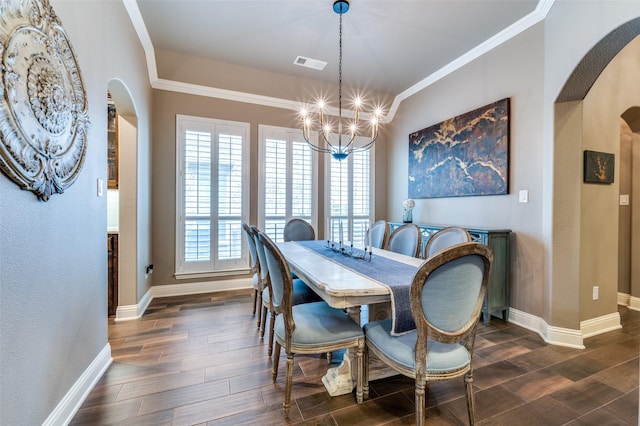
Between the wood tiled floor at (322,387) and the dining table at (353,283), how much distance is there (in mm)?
160

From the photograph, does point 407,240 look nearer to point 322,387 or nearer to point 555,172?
point 555,172

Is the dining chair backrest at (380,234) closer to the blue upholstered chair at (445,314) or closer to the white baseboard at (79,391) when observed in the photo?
the blue upholstered chair at (445,314)

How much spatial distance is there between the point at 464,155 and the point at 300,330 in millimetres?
2966

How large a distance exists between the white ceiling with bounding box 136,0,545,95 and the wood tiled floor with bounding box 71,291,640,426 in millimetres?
3160

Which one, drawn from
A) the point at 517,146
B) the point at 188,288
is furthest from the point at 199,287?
the point at 517,146

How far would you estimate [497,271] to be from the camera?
288cm

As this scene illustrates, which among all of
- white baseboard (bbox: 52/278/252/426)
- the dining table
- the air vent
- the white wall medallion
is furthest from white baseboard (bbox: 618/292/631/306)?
the white wall medallion

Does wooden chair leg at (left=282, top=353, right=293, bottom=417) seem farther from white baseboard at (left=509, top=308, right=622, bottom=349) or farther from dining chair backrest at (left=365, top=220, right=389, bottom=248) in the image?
white baseboard at (left=509, top=308, right=622, bottom=349)

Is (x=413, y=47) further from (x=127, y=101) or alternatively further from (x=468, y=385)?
(x=468, y=385)

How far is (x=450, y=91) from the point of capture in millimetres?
3695

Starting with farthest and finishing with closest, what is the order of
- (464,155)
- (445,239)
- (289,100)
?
(289,100), (464,155), (445,239)

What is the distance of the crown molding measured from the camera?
2.64m

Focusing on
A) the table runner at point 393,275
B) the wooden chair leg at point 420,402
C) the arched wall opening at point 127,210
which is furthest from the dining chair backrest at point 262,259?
the arched wall opening at point 127,210

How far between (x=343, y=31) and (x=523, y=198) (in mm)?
2613
